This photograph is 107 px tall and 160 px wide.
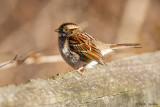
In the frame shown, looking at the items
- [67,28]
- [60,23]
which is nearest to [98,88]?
[67,28]

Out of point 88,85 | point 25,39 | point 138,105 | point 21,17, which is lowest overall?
point 138,105

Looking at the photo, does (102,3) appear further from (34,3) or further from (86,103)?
(86,103)

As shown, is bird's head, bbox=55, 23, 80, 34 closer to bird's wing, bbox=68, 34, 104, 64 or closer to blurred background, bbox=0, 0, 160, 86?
bird's wing, bbox=68, 34, 104, 64

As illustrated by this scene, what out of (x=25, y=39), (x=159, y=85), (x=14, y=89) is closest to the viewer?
(x=14, y=89)

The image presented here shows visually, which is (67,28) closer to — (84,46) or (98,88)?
(84,46)

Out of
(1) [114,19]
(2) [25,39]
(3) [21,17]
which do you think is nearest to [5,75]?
(2) [25,39]

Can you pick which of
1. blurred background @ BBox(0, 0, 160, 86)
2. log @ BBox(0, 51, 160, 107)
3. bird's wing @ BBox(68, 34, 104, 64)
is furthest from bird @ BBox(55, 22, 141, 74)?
blurred background @ BBox(0, 0, 160, 86)

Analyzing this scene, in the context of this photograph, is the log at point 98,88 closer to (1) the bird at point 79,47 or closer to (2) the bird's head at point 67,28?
(1) the bird at point 79,47
